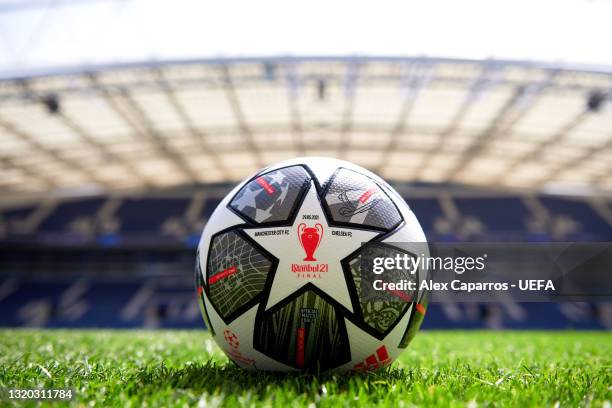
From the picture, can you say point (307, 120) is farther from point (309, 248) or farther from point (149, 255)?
point (309, 248)

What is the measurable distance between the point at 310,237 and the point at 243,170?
31206mm

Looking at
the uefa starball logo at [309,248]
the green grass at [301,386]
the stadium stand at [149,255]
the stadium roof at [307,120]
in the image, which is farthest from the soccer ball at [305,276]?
the stadium stand at [149,255]

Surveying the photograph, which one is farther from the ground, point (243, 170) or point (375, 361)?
point (243, 170)

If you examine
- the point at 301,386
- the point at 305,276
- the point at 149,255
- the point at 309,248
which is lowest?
the point at 301,386

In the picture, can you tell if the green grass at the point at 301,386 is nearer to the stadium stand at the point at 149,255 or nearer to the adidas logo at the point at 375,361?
the adidas logo at the point at 375,361

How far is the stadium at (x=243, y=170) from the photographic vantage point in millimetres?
9820

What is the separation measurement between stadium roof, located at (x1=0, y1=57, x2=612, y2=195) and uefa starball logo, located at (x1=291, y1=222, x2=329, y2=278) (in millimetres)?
17413

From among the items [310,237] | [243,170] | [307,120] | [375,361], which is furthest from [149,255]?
[310,237]

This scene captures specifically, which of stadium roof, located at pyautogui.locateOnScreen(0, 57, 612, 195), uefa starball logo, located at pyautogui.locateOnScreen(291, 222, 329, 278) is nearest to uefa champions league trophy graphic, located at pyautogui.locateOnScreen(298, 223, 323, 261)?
uefa starball logo, located at pyautogui.locateOnScreen(291, 222, 329, 278)

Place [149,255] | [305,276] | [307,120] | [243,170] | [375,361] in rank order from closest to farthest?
[305,276]
[375,361]
[307,120]
[243,170]
[149,255]

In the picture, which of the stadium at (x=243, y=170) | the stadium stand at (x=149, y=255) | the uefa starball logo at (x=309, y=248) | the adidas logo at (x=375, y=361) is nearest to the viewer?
the uefa starball logo at (x=309, y=248)

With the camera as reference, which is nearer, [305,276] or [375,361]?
[305,276]

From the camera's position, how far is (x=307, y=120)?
84.5 feet

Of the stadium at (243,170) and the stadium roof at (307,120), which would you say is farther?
the stadium roof at (307,120)
